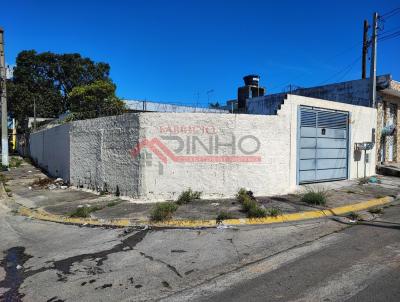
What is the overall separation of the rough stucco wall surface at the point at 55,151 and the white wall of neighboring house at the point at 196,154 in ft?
12.2

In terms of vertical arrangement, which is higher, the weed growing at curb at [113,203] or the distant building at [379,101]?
the distant building at [379,101]

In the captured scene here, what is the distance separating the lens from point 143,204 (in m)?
9.34

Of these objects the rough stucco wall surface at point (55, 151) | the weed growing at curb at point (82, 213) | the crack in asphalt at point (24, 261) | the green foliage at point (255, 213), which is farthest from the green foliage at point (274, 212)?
the rough stucco wall surface at point (55, 151)

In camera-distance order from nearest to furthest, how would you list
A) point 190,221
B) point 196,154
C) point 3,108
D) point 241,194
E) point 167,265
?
point 167,265 → point 190,221 → point 241,194 → point 196,154 → point 3,108

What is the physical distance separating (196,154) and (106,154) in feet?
10.9

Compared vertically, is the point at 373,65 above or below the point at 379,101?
above

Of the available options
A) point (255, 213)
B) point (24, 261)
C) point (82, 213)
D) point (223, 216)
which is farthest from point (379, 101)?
point (24, 261)

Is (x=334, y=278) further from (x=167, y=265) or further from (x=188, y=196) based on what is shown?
(x=188, y=196)

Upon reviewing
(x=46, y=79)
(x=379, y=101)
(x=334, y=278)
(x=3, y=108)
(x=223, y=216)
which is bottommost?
Result: (x=334, y=278)

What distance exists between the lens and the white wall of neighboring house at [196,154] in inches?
390

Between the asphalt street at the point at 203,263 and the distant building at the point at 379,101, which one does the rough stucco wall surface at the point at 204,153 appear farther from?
the distant building at the point at 379,101

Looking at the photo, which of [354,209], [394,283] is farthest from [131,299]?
[354,209]

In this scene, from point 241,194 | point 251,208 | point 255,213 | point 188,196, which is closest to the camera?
point 255,213

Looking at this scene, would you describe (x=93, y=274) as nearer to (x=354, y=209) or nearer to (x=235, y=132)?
(x=235, y=132)
